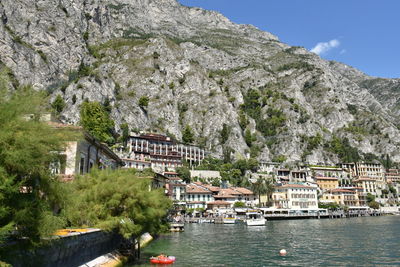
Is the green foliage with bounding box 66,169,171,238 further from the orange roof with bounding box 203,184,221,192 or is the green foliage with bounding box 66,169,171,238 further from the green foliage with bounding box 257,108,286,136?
the green foliage with bounding box 257,108,286,136

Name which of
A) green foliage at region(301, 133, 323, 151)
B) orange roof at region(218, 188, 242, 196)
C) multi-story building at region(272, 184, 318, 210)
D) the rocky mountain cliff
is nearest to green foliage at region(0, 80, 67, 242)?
orange roof at region(218, 188, 242, 196)

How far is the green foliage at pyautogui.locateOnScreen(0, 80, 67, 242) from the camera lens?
11.8 meters

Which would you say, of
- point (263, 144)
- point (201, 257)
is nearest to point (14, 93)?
point (201, 257)

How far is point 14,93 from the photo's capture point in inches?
544

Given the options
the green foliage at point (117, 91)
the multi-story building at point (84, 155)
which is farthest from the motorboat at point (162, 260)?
the green foliage at point (117, 91)

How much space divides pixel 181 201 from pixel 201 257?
7086 cm

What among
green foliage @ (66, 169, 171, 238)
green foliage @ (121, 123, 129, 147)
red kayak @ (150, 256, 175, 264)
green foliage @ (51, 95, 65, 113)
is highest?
green foliage @ (51, 95, 65, 113)

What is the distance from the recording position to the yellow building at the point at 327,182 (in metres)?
146

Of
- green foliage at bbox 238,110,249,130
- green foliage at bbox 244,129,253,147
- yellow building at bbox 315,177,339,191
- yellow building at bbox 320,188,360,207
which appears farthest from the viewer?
green foliage at bbox 238,110,249,130

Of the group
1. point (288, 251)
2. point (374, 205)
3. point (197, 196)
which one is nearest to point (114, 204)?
point (288, 251)

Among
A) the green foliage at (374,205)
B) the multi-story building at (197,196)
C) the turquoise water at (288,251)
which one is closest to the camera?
the turquoise water at (288,251)

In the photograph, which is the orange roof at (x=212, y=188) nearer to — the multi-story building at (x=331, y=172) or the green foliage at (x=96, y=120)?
the green foliage at (x=96, y=120)

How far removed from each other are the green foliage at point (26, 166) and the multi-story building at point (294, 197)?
11122cm

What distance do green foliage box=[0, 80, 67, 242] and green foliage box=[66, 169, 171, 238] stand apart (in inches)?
432
